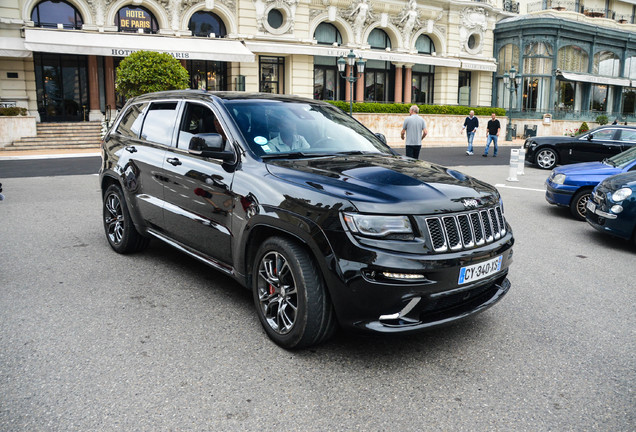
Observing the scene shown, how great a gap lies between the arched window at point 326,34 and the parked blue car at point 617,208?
29.9 m

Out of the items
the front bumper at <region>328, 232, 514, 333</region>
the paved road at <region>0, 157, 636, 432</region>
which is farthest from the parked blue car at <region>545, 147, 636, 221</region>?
the front bumper at <region>328, 232, 514, 333</region>

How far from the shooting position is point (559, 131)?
40.1 m

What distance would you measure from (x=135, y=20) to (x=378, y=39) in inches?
642

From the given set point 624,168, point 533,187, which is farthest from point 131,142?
point 533,187

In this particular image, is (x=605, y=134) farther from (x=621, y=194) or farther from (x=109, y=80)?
(x=109, y=80)

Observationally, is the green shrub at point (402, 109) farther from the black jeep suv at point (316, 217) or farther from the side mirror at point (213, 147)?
the side mirror at point (213, 147)

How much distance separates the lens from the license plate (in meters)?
3.49

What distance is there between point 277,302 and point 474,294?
1.38m

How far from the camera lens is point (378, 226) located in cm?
334

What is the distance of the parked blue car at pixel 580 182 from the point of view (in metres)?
9.02

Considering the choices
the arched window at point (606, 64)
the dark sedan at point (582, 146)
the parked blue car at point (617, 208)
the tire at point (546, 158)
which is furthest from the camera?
the arched window at point (606, 64)

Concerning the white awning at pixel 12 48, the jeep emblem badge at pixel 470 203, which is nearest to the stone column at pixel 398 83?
the white awning at pixel 12 48

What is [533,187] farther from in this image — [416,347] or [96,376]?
[96,376]

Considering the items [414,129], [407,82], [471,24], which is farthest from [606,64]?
[414,129]
